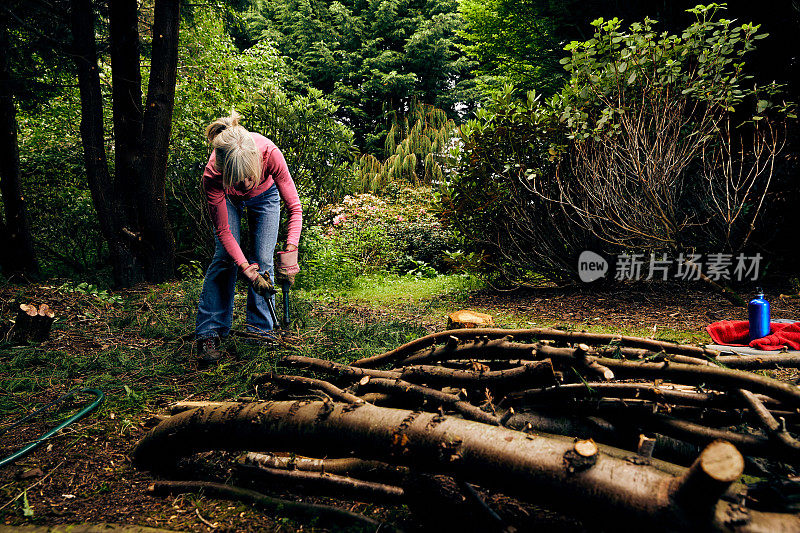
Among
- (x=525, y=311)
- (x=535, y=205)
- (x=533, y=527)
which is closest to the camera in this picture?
(x=533, y=527)

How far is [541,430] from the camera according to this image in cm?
165

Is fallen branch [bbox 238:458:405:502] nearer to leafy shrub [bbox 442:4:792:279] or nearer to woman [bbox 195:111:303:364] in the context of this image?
woman [bbox 195:111:303:364]

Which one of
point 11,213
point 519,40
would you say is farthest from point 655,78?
point 11,213

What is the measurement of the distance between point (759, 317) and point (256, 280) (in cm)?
380

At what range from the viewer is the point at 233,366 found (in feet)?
10.2

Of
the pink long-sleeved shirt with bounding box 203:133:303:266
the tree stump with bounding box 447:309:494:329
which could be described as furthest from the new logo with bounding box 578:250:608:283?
the pink long-sleeved shirt with bounding box 203:133:303:266

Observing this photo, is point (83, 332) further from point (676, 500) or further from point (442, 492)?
point (676, 500)

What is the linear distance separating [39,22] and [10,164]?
2.19 metres

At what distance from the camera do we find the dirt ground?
5.36 feet

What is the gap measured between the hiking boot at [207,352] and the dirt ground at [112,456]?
106 mm

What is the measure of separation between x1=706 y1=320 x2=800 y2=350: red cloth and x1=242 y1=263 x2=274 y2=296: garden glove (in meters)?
3.65

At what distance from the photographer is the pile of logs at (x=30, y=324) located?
3688mm

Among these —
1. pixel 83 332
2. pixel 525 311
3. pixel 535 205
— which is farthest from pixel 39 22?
pixel 525 311

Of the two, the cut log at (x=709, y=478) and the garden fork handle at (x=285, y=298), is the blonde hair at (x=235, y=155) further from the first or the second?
the cut log at (x=709, y=478)
